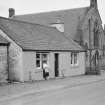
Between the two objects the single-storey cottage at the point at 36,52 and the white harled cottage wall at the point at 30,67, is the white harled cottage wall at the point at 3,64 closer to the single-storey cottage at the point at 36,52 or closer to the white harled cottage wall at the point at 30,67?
the single-storey cottage at the point at 36,52

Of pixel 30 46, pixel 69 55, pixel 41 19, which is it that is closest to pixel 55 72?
pixel 69 55

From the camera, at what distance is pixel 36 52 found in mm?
21438

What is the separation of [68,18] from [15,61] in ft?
65.7

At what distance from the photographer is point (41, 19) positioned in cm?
4162

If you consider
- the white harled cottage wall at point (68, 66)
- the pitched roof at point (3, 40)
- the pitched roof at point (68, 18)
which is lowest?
the white harled cottage wall at point (68, 66)

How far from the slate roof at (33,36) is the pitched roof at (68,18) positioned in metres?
8.10

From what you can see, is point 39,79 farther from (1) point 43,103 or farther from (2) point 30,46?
(1) point 43,103

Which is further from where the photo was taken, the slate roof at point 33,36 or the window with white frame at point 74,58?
the window with white frame at point 74,58

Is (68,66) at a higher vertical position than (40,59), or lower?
lower

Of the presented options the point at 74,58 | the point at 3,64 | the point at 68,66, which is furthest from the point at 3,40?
the point at 74,58

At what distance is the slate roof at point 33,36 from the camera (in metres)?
21.3

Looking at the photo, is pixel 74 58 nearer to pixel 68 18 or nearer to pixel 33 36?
pixel 33 36

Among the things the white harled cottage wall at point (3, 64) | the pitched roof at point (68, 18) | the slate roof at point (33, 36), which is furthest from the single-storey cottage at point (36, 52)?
the pitched roof at point (68, 18)

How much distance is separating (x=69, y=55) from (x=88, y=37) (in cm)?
1248
